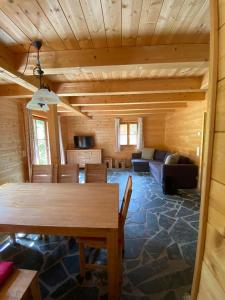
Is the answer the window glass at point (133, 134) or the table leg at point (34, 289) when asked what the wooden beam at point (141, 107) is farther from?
the table leg at point (34, 289)

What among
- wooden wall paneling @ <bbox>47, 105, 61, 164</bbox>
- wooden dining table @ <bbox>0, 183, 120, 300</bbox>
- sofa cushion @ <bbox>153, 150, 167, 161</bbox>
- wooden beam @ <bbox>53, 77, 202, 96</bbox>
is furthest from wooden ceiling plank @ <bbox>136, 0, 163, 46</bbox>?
sofa cushion @ <bbox>153, 150, 167, 161</bbox>

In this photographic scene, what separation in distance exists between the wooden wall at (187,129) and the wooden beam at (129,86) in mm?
1307

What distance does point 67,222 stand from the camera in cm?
138

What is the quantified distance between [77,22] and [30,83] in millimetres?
1177

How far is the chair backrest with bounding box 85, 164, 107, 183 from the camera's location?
107 inches

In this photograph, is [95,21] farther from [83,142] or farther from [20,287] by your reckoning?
[83,142]

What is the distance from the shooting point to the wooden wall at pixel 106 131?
696 centimetres

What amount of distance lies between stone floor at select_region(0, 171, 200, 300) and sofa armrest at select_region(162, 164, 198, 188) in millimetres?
1018

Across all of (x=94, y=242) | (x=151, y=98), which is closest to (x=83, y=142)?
(x=151, y=98)

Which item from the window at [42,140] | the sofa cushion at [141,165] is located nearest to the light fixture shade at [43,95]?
the window at [42,140]

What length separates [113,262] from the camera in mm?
1347

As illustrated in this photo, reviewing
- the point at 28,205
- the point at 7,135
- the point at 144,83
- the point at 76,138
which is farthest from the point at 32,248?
the point at 76,138

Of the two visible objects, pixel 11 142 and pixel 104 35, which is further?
pixel 11 142

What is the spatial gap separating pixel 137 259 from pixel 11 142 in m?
3.19
